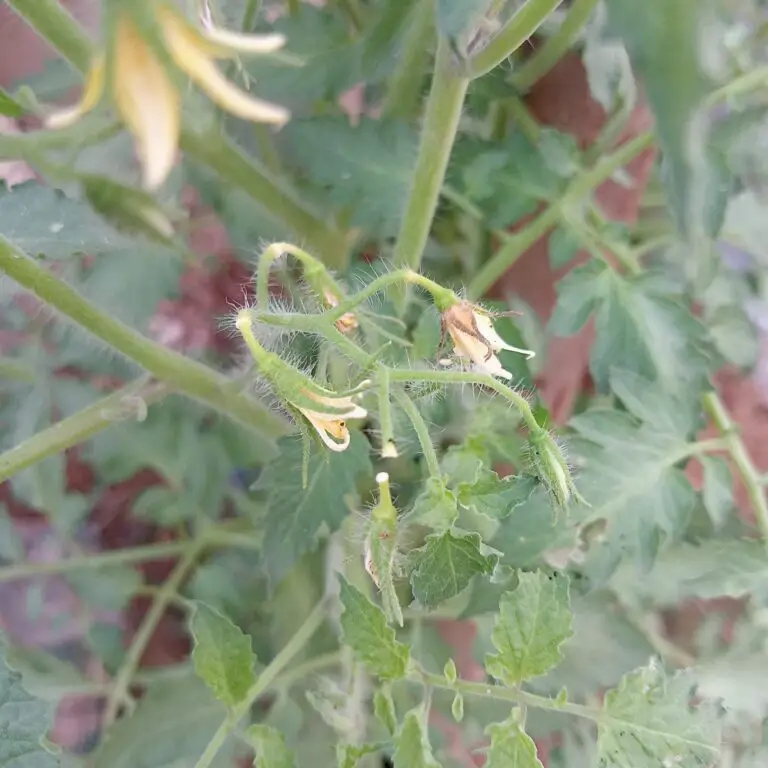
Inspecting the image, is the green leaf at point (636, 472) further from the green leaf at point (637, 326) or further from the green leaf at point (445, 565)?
the green leaf at point (445, 565)


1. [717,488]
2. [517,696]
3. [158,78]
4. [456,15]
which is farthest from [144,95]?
[717,488]

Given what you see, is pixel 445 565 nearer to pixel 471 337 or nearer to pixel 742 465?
pixel 471 337

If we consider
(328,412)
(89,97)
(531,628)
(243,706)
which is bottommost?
(243,706)

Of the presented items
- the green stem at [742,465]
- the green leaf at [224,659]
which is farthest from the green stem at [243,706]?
the green stem at [742,465]

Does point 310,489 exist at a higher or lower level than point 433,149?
lower

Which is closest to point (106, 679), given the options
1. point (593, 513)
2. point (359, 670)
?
point (359, 670)

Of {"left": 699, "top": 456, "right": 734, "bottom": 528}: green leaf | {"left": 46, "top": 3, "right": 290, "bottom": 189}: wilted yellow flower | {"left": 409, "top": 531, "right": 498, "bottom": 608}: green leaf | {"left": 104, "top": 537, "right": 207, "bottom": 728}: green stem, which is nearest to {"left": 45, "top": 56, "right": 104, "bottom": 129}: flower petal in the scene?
{"left": 46, "top": 3, "right": 290, "bottom": 189}: wilted yellow flower

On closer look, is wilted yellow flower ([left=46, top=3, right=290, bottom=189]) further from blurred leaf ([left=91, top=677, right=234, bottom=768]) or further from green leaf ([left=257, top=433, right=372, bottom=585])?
blurred leaf ([left=91, top=677, right=234, bottom=768])
